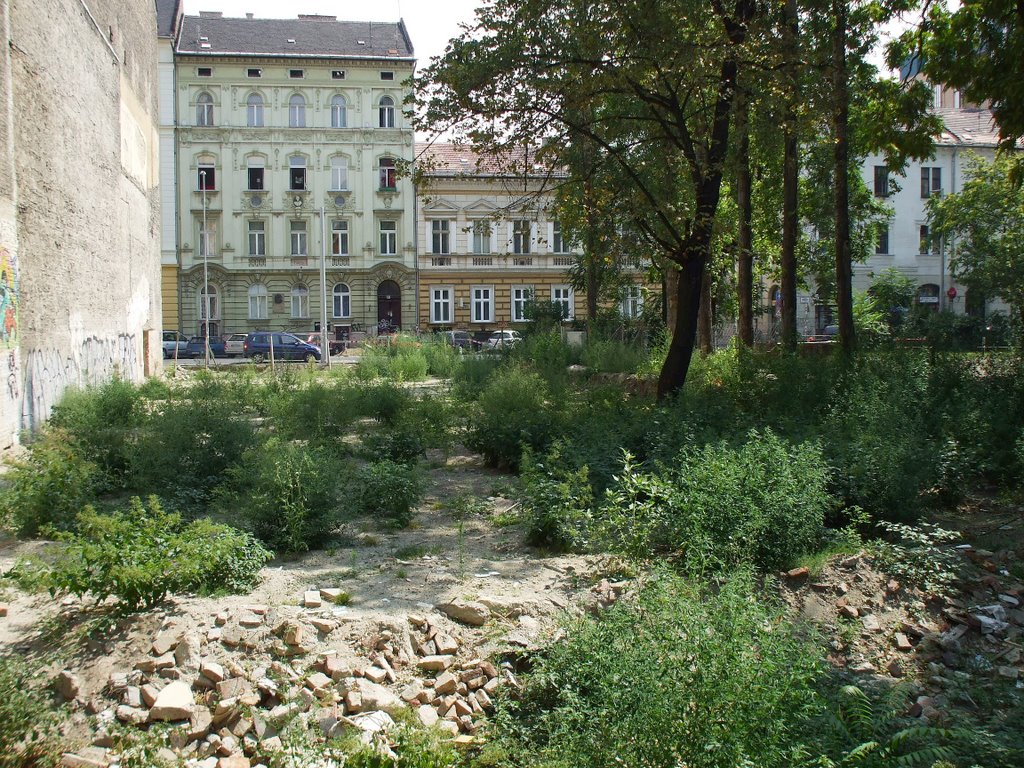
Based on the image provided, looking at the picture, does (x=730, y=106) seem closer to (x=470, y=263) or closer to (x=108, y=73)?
(x=108, y=73)

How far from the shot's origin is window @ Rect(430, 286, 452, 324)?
48.5 metres

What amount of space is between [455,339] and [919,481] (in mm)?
36040

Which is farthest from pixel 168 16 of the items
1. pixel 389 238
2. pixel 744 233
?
pixel 744 233

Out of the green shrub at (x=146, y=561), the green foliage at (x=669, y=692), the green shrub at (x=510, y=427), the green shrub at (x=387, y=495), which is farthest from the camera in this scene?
the green shrub at (x=510, y=427)

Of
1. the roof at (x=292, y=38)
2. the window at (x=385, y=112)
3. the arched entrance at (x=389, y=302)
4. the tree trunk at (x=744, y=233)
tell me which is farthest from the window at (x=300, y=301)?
the tree trunk at (x=744, y=233)

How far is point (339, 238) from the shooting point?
48.1m

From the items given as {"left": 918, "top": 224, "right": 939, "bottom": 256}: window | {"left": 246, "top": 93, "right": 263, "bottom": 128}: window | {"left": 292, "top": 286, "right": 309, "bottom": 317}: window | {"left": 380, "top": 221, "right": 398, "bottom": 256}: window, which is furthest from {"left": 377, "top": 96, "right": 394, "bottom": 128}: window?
{"left": 918, "top": 224, "right": 939, "bottom": 256}: window

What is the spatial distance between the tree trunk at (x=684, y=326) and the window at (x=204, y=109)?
132ft

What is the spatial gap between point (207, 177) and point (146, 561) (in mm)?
45732

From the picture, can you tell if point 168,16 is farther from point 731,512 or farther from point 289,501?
point 731,512

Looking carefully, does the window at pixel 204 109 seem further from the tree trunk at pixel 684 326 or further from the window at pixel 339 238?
the tree trunk at pixel 684 326

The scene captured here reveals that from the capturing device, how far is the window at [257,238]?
1864 inches

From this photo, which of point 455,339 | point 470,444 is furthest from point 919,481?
point 455,339

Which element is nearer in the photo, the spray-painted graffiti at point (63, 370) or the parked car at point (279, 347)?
the spray-painted graffiti at point (63, 370)
